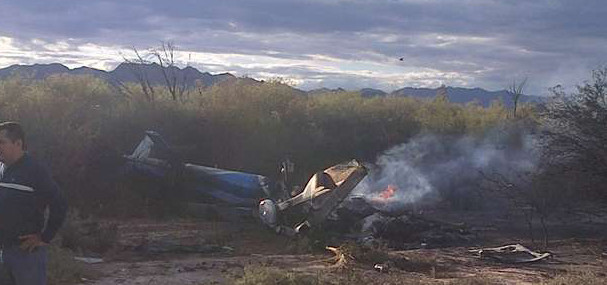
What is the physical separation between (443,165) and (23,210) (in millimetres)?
25909

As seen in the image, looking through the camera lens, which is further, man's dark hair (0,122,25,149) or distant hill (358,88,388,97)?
distant hill (358,88,388,97)

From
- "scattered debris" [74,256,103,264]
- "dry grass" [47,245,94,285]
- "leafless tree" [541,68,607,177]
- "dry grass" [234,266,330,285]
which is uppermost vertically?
"leafless tree" [541,68,607,177]

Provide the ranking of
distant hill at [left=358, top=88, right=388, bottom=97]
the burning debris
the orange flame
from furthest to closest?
distant hill at [left=358, top=88, right=388, bottom=97], the orange flame, the burning debris

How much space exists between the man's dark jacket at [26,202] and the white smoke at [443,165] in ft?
58.1

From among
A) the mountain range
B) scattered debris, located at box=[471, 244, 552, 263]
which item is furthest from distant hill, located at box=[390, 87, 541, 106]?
scattered debris, located at box=[471, 244, 552, 263]

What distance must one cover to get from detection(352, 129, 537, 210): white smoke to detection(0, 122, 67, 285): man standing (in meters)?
17.7

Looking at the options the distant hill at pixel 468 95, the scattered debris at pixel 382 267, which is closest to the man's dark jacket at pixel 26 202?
the scattered debris at pixel 382 267

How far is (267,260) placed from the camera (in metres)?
14.0

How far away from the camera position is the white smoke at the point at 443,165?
88.3 ft

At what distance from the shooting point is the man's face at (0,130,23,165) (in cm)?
602

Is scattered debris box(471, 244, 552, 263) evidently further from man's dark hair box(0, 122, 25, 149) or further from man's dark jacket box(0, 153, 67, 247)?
man's dark hair box(0, 122, 25, 149)

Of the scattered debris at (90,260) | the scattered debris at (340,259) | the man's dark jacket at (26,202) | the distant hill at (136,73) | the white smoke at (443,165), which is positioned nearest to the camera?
the man's dark jacket at (26,202)

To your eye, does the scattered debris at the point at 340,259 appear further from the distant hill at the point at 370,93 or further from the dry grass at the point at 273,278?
the distant hill at the point at 370,93

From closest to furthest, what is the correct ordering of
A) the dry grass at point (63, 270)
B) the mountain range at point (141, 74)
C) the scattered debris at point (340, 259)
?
the dry grass at point (63, 270) < the scattered debris at point (340, 259) < the mountain range at point (141, 74)
